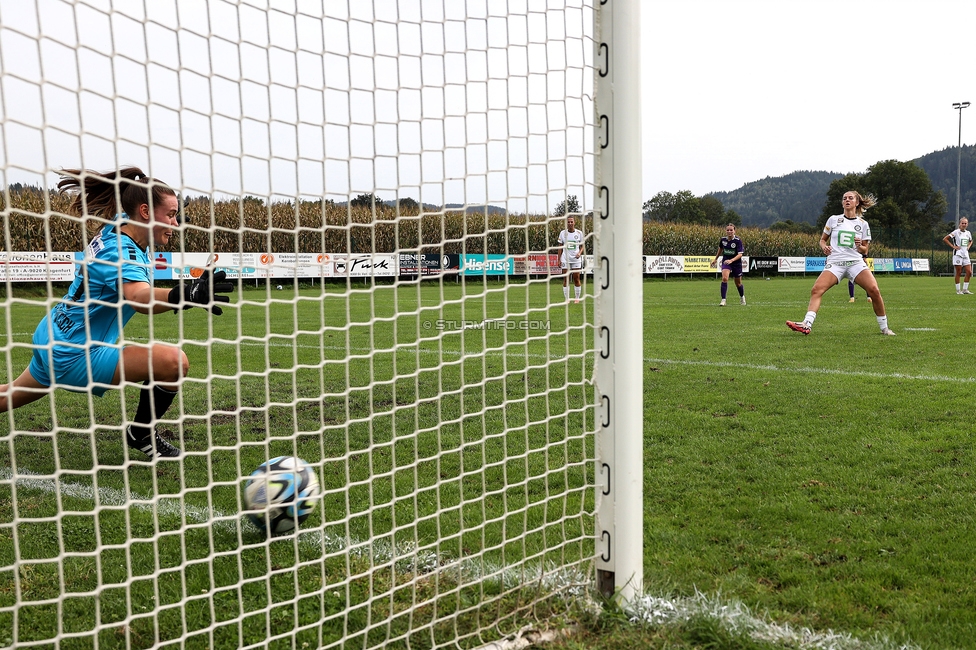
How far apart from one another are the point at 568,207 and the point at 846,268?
8.07 metres

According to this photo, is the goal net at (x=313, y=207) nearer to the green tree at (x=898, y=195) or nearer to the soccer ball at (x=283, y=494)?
the soccer ball at (x=283, y=494)

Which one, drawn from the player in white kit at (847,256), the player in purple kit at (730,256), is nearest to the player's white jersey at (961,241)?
the player in purple kit at (730,256)

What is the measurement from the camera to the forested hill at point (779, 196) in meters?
142

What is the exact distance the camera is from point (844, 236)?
9719 millimetres

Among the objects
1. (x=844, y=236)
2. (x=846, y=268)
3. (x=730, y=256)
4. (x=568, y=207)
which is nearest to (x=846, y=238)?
(x=844, y=236)

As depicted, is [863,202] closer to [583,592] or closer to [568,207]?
[568,207]

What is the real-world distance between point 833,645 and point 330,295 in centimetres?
187

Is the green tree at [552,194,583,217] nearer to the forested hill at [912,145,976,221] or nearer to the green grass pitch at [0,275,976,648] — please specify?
the green grass pitch at [0,275,976,648]

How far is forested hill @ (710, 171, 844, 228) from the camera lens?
466ft

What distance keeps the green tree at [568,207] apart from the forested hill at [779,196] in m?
145

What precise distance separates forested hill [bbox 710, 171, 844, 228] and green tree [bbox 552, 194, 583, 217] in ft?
477

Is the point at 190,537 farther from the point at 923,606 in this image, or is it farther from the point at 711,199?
the point at 711,199

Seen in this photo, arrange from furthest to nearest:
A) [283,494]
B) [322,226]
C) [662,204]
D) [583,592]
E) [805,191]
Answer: [805,191], [662,204], [283,494], [583,592], [322,226]

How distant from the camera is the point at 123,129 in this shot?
6.29 feet
